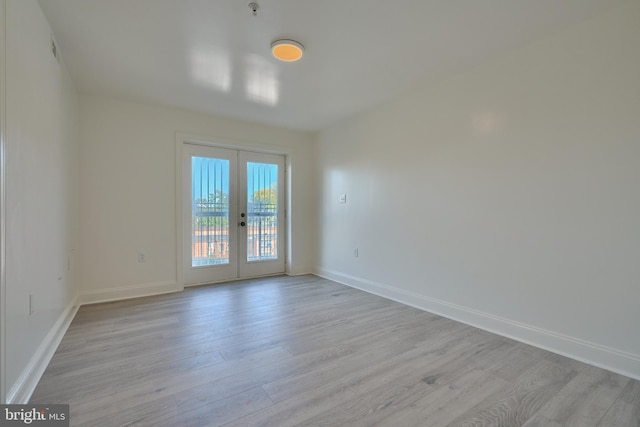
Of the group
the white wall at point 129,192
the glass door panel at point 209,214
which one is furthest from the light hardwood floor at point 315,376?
the glass door panel at point 209,214

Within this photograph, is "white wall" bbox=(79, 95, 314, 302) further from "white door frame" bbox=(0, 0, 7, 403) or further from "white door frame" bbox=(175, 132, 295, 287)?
"white door frame" bbox=(0, 0, 7, 403)

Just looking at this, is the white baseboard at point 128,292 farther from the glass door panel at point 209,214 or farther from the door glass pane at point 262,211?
the door glass pane at point 262,211

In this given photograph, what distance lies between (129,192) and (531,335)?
Result: 450 centimetres

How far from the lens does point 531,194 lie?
8.04 ft

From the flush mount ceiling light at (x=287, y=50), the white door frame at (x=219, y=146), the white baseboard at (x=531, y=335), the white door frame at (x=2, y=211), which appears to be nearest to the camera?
the white door frame at (x=2, y=211)

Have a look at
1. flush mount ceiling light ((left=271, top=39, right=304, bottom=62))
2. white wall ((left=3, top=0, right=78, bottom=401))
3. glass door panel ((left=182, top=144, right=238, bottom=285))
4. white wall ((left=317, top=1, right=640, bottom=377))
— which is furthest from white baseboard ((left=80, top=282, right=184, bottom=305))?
flush mount ceiling light ((left=271, top=39, right=304, bottom=62))

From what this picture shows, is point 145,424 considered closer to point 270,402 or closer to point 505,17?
point 270,402

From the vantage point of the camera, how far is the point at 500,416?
5.19 feet

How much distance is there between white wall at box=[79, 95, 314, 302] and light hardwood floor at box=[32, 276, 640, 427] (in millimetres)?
720

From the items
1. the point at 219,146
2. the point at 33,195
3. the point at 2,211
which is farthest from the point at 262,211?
the point at 2,211

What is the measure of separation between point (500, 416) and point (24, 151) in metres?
3.11

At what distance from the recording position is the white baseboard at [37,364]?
62.9 inches

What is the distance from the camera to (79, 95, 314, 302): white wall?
348 centimetres

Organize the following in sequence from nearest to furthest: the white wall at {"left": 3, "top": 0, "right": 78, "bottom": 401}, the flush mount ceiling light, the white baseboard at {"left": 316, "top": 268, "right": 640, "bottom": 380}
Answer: the white wall at {"left": 3, "top": 0, "right": 78, "bottom": 401}
the white baseboard at {"left": 316, "top": 268, "right": 640, "bottom": 380}
the flush mount ceiling light
